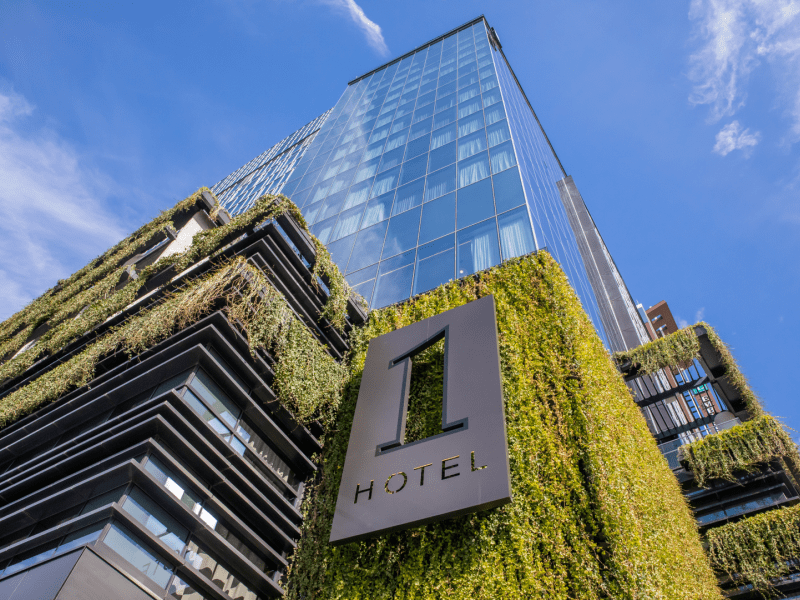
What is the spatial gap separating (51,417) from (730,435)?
1283cm

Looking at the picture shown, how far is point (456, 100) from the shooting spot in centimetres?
1931

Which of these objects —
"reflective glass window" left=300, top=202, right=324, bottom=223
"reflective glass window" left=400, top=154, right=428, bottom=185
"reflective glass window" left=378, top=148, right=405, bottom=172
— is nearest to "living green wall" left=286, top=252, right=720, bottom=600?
"reflective glass window" left=400, top=154, right=428, bottom=185

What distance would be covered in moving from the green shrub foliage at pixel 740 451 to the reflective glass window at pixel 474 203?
686 cm

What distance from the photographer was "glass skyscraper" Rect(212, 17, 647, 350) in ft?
37.7

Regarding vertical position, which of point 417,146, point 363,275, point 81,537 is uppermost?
point 417,146

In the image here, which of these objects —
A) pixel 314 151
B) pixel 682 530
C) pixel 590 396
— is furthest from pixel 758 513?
pixel 314 151

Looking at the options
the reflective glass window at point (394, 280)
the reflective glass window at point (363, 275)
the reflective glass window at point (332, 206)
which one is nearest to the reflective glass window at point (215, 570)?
the reflective glass window at point (394, 280)

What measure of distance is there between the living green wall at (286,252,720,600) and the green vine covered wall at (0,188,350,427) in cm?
108

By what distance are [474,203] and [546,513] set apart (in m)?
8.13

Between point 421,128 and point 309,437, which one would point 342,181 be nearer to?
point 421,128

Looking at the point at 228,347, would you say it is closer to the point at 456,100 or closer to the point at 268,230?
the point at 268,230

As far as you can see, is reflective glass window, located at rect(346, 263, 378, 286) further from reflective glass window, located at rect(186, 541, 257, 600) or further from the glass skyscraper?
reflective glass window, located at rect(186, 541, 257, 600)

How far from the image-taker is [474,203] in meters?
12.4

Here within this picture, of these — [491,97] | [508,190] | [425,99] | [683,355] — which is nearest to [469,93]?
[491,97]
